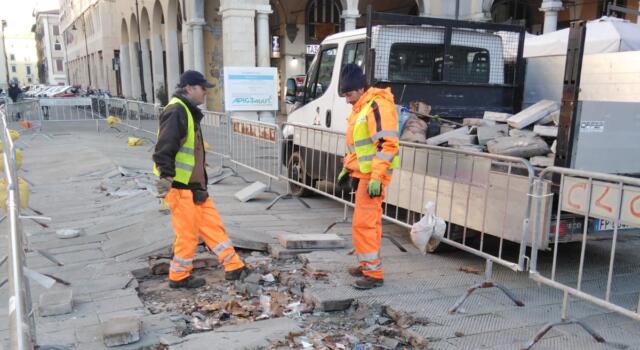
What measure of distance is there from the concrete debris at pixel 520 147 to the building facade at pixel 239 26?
12.2ft

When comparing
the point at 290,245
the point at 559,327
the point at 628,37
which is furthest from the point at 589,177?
the point at 628,37

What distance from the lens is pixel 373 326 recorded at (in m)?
3.77

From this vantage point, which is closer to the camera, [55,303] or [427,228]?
[55,303]

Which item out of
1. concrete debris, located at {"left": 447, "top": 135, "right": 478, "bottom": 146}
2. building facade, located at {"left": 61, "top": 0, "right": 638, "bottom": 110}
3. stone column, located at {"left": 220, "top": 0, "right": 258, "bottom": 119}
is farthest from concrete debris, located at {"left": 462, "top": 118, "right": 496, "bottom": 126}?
stone column, located at {"left": 220, "top": 0, "right": 258, "bottom": 119}

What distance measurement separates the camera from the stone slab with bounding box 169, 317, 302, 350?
135 inches

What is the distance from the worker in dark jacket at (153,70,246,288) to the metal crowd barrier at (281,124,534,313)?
6.52ft

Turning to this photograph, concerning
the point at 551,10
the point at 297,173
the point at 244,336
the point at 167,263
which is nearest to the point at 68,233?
the point at 167,263

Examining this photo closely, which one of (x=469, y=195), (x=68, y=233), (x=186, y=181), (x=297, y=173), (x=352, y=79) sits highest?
(x=352, y=79)

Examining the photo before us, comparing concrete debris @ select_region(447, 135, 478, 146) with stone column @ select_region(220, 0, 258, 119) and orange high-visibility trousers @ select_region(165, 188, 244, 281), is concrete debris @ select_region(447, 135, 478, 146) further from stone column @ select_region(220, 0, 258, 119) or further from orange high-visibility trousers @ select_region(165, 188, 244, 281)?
stone column @ select_region(220, 0, 258, 119)

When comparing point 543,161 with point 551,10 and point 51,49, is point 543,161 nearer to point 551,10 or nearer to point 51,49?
point 551,10

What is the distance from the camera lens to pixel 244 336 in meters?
3.57

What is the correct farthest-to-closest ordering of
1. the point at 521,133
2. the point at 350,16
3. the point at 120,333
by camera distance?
the point at 350,16 < the point at 521,133 < the point at 120,333

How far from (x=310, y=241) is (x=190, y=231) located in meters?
1.40

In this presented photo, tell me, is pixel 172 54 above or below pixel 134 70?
above
